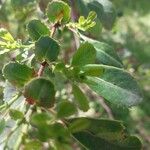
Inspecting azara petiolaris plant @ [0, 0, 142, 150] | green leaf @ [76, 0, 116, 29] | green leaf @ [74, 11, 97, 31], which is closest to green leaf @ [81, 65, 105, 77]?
azara petiolaris plant @ [0, 0, 142, 150]

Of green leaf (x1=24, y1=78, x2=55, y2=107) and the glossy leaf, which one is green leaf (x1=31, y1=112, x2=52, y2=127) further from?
the glossy leaf

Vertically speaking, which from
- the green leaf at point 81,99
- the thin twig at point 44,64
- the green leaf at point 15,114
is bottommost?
the green leaf at point 81,99

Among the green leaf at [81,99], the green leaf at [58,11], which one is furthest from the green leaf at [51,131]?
the green leaf at [58,11]

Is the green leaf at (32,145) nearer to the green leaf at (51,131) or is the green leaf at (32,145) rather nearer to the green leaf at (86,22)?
the green leaf at (51,131)

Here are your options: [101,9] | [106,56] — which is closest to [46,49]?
[106,56]

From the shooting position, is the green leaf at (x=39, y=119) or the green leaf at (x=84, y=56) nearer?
the green leaf at (x=39, y=119)

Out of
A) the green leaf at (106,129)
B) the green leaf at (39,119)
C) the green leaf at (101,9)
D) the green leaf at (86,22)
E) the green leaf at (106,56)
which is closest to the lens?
the green leaf at (39,119)

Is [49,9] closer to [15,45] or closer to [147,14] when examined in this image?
[15,45]

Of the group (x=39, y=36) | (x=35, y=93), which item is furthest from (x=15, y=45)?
(x=35, y=93)
